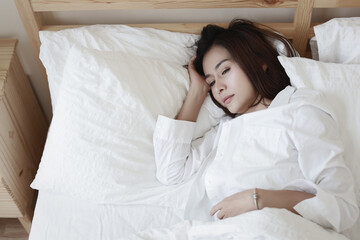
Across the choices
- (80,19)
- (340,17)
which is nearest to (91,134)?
(80,19)

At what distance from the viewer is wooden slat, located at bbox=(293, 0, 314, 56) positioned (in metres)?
1.51

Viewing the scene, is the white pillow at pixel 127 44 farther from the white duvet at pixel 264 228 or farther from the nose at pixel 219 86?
the white duvet at pixel 264 228

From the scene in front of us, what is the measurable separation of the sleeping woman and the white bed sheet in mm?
116

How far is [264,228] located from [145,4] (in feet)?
3.03

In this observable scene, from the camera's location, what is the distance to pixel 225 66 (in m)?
1.42

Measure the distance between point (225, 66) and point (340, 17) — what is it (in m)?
0.58

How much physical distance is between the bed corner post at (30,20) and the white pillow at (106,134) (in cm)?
25

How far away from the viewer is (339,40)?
149cm

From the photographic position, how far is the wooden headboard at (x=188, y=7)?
1518 mm

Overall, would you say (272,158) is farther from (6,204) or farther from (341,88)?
(6,204)

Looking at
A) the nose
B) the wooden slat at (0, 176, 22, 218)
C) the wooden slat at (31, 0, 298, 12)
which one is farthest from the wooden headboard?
the wooden slat at (0, 176, 22, 218)

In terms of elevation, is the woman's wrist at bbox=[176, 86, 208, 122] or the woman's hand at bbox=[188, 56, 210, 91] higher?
the woman's hand at bbox=[188, 56, 210, 91]

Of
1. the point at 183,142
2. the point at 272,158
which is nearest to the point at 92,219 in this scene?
the point at 183,142

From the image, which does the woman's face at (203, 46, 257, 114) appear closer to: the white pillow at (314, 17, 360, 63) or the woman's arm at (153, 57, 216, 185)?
the woman's arm at (153, 57, 216, 185)
